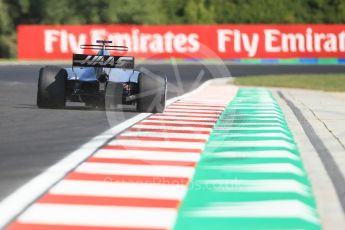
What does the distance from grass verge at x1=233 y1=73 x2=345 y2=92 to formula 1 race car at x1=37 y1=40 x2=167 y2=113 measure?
43.6 feet

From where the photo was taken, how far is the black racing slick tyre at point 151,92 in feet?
47.9

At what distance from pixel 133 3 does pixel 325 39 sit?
14.8m

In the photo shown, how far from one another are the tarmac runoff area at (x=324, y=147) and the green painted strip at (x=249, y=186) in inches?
4.6

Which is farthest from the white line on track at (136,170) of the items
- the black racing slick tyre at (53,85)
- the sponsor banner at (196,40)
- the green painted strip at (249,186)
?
the sponsor banner at (196,40)

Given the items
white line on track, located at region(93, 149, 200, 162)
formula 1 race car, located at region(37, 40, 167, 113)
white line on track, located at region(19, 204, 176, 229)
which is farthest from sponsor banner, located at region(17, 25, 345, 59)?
white line on track, located at region(19, 204, 176, 229)

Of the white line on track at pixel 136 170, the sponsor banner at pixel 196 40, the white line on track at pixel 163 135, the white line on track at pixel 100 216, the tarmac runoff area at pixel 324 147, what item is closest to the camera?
the white line on track at pixel 100 216

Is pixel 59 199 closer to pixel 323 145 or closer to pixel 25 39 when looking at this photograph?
pixel 323 145

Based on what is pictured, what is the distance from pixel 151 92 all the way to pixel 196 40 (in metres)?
32.5

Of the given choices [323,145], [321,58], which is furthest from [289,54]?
[323,145]

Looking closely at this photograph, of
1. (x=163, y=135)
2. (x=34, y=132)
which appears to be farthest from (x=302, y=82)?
(x=34, y=132)

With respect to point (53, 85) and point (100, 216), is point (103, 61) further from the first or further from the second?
point (100, 216)

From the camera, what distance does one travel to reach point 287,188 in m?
7.69

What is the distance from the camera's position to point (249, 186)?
7.81 m

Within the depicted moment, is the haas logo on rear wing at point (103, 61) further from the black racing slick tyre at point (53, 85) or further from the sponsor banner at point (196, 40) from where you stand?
the sponsor banner at point (196, 40)
